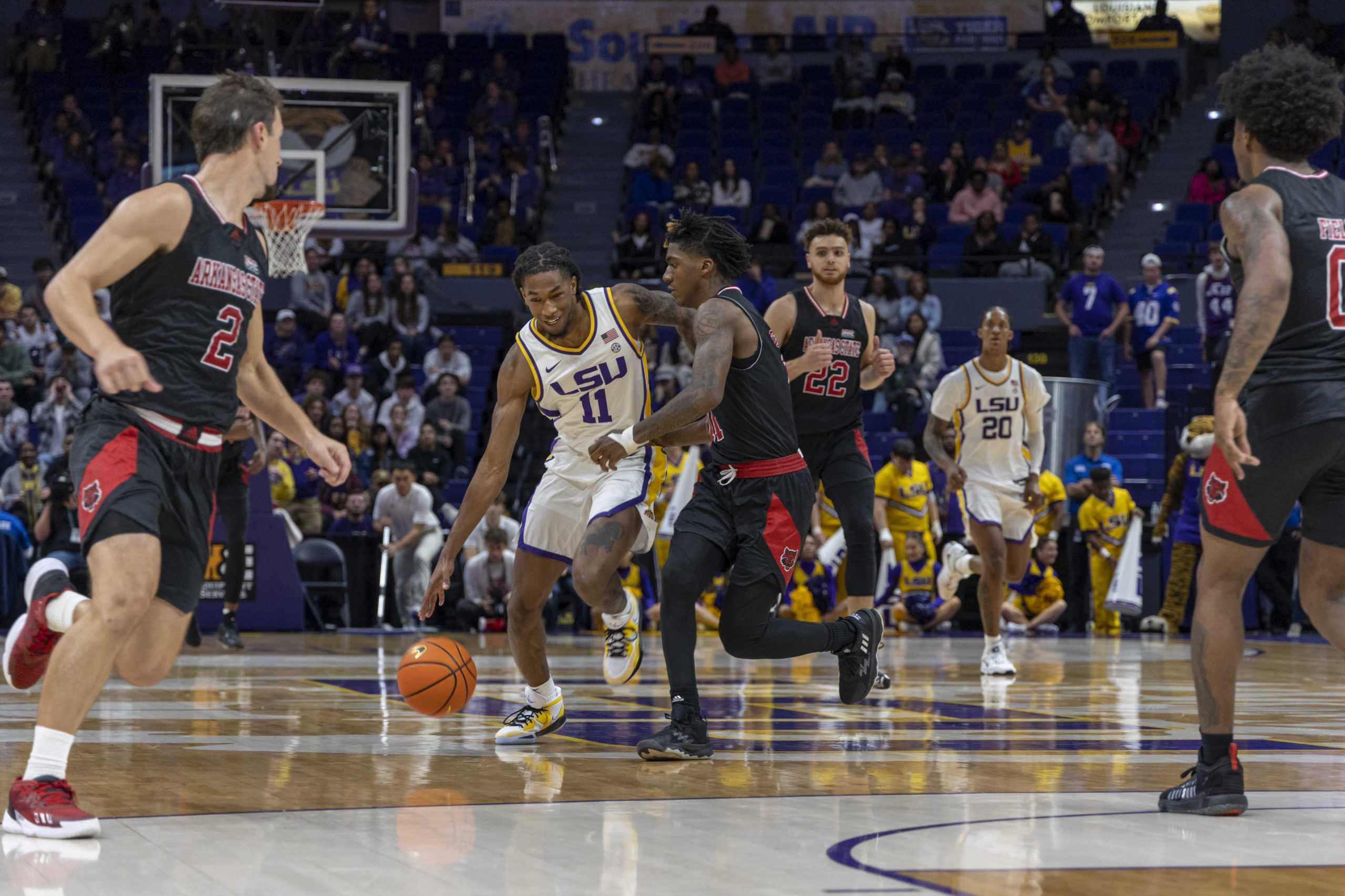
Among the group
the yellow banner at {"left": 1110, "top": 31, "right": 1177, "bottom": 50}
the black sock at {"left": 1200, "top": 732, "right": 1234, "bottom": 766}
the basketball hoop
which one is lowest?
the black sock at {"left": 1200, "top": 732, "right": 1234, "bottom": 766}

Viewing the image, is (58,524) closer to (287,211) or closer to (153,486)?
(287,211)

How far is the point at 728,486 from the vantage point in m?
6.03

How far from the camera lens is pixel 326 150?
51.5 ft

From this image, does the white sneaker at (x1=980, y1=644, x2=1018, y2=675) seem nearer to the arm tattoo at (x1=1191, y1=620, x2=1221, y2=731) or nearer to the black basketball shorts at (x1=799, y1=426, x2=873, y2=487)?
the black basketball shorts at (x1=799, y1=426, x2=873, y2=487)

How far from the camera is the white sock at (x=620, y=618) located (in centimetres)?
675

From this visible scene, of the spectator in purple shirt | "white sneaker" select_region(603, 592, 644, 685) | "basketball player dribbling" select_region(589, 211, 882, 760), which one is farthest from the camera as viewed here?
the spectator in purple shirt

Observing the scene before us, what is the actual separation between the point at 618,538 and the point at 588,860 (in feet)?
8.70

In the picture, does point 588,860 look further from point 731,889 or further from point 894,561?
point 894,561

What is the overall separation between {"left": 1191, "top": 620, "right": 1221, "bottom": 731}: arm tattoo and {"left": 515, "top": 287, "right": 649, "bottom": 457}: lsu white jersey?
8.44 feet

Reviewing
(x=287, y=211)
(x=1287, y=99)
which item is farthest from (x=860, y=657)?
(x=287, y=211)

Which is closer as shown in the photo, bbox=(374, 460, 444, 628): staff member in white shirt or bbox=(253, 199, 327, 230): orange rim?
bbox=(253, 199, 327, 230): orange rim

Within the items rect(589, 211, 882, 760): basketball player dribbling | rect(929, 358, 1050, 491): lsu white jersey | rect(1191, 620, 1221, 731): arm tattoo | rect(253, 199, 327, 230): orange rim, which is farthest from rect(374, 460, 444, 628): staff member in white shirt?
rect(1191, 620, 1221, 731): arm tattoo

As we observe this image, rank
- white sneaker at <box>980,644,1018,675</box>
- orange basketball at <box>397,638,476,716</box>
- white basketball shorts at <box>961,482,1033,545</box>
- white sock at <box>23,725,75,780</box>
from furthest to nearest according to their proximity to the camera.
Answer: white basketball shorts at <box>961,482,1033,545</box>, white sneaker at <box>980,644,1018,675</box>, orange basketball at <box>397,638,476,716</box>, white sock at <box>23,725,75,780</box>

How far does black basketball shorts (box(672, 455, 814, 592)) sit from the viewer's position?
5.94 m
